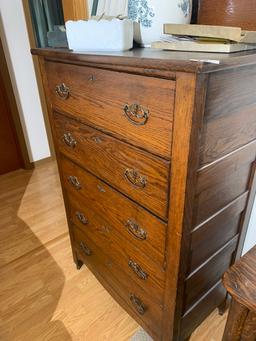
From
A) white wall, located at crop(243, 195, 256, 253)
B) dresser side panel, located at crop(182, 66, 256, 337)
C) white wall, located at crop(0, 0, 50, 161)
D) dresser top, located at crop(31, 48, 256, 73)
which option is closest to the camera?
dresser top, located at crop(31, 48, 256, 73)

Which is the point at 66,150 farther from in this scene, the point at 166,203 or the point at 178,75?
the point at 178,75

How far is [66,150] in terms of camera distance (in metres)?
1.05

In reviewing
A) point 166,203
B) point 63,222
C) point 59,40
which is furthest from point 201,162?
point 63,222

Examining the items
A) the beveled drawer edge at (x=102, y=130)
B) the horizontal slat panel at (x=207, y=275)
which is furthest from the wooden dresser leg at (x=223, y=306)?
the beveled drawer edge at (x=102, y=130)

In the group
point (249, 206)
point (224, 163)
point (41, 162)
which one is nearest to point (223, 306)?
point (249, 206)

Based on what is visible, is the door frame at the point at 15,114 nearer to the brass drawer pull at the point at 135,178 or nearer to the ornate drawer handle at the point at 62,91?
the ornate drawer handle at the point at 62,91

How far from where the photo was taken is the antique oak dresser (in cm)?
54

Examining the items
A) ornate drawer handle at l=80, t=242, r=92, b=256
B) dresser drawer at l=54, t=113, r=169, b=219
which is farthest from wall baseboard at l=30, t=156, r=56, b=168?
dresser drawer at l=54, t=113, r=169, b=219

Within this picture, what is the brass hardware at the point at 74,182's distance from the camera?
1.08 metres

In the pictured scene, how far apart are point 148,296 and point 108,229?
0.91 feet

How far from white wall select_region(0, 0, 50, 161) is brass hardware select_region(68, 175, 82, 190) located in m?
1.53

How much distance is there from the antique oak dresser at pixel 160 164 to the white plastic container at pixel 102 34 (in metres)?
0.05

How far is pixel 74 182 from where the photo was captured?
1.10 m

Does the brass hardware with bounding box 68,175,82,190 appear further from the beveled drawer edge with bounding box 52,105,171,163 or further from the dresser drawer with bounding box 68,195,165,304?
the beveled drawer edge with bounding box 52,105,171,163
